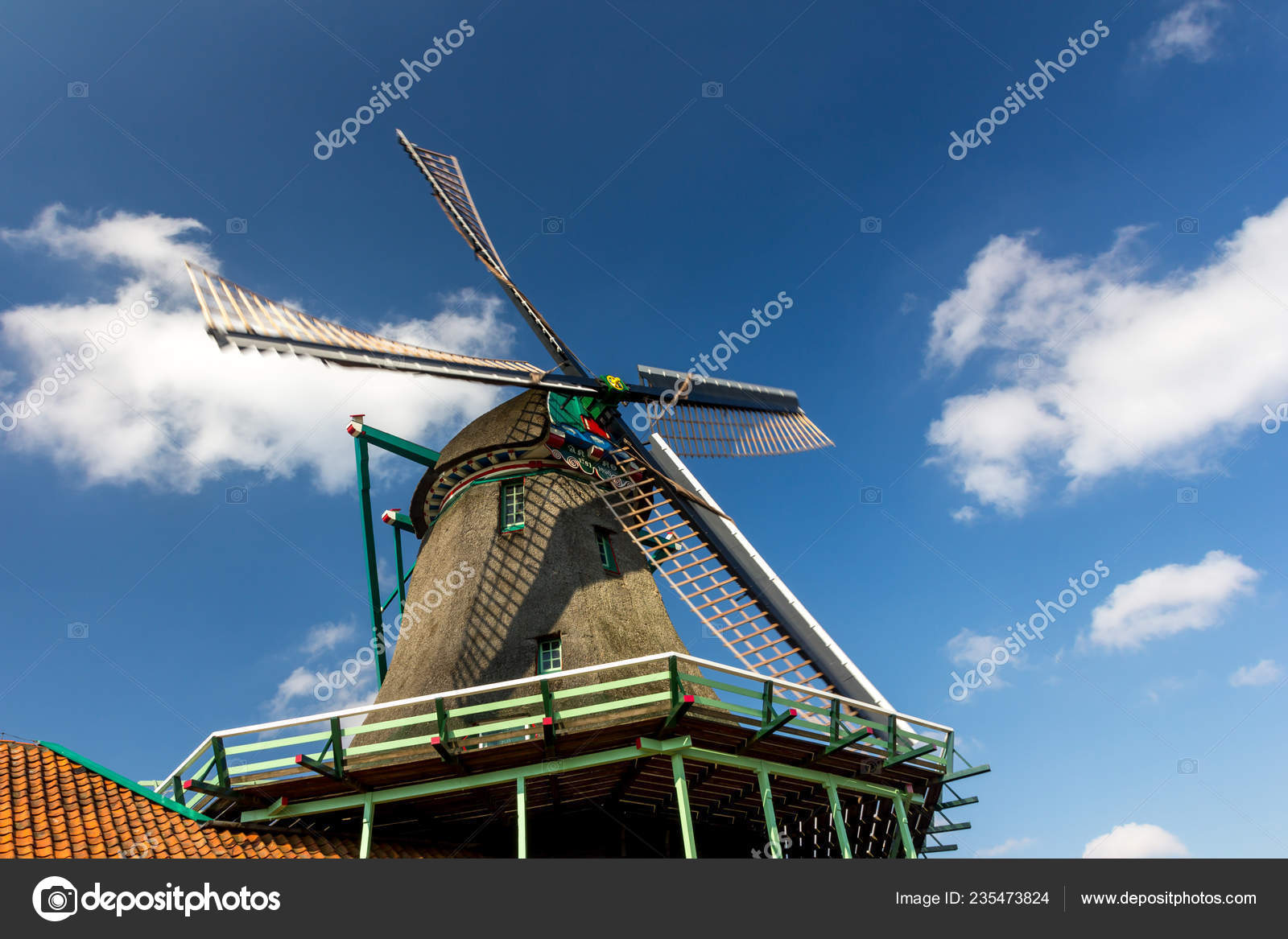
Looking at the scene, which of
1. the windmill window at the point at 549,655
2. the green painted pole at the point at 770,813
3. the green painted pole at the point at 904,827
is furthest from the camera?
the windmill window at the point at 549,655

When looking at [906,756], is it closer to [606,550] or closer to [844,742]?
[844,742]

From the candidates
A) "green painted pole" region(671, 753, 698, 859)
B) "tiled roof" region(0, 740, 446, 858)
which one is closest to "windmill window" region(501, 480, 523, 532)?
"tiled roof" region(0, 740, 446, 858)

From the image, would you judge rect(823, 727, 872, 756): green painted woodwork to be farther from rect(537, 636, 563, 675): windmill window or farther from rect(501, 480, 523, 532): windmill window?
rect(501, 480, 523, 532): windmill window

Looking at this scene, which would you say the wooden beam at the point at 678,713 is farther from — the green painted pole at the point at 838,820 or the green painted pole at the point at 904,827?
the green painted pole at the point at 904,827

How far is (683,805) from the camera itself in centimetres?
990

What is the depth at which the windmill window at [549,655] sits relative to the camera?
12.3 meters

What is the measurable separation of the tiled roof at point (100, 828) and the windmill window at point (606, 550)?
478 centimetres

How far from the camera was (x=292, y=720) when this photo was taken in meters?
10.1
